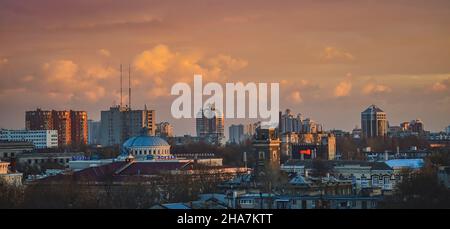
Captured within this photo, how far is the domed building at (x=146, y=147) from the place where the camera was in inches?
1185

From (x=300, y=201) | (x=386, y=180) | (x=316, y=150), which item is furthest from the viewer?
(x=316, y=150)

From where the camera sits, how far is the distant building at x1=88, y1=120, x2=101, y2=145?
48.2 m

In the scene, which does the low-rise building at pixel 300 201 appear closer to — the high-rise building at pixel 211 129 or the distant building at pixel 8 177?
the distant building at pixel 8 177

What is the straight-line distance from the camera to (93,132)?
4891cm

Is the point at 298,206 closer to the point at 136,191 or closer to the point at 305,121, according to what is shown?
the point at 136,191

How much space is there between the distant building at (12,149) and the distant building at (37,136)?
5.24m

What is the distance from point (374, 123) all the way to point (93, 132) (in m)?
10.2

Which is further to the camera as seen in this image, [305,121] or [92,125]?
[92,125]

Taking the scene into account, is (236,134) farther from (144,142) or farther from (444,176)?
(444,176)

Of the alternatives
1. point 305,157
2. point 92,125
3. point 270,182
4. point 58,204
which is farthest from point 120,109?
point 58,204

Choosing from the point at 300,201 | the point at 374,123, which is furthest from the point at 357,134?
the point at 300,201

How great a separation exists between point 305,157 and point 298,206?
57.0 ft
